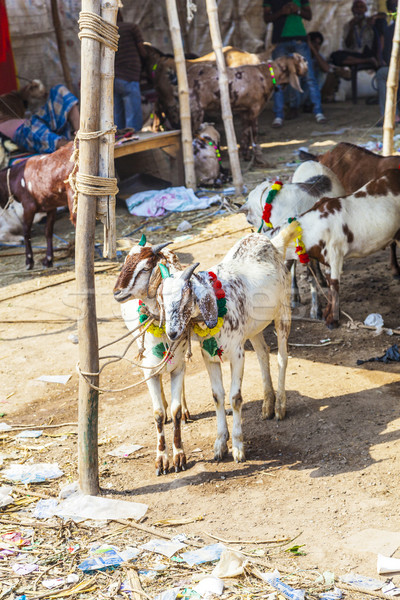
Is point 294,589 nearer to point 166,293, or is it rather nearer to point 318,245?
point 166,293

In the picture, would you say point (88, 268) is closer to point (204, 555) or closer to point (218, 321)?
point (218, 321)

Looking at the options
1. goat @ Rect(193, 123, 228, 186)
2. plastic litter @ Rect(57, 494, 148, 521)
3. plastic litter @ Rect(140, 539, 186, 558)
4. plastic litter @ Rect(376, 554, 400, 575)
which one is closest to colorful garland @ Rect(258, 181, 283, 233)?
plastic litter @ Rect(57, 494, 148, 521)

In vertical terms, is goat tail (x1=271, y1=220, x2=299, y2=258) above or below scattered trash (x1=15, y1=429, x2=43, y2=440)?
above

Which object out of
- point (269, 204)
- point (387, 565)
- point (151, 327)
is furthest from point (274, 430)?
point (269, 204)

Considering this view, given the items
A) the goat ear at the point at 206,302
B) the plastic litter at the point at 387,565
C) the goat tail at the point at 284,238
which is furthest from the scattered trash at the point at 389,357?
the plastic litter at the point at 387,565

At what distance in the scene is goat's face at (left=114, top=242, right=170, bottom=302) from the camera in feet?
13.9

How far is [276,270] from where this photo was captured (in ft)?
16.5

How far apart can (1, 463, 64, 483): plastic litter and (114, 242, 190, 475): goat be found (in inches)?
26.9

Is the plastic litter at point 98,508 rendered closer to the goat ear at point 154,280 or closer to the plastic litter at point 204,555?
the plastic litter at point 204,555

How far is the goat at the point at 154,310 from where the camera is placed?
425cm

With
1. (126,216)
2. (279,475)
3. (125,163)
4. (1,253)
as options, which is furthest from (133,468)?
(125,163)

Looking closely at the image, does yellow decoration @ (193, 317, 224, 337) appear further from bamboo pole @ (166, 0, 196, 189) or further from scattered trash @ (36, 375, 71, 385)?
bamboo pole @ (166, 0, 196, 189)

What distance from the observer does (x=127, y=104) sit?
1188 cm

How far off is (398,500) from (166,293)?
5.63ft
